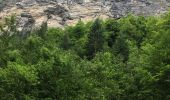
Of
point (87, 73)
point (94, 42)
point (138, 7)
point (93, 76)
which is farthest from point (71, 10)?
point (93, 76)

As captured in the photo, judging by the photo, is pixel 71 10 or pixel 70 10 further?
pixel 71 10

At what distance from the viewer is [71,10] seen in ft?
466

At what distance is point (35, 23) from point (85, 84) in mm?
92969


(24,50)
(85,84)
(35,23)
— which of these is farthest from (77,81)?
(35,23)

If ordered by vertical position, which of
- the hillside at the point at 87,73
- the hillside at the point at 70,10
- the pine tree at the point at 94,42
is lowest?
the hillside at the point at 70,10

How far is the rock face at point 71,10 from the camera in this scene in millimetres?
137250

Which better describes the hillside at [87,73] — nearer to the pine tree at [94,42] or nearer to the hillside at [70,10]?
the pine tree at [94,42]

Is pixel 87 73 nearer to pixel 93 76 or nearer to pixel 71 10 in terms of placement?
pixel 93 76

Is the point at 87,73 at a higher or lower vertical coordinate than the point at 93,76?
higher

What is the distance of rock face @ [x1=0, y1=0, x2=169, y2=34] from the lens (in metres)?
137

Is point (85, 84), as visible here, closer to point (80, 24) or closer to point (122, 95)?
point (122, 95)

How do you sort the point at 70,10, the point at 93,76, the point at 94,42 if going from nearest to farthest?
1. the point at 93,76
2. the point at 94,42
3. the point at 70,10

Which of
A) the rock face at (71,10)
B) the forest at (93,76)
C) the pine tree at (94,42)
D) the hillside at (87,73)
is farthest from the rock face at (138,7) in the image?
the forest at (93,76)

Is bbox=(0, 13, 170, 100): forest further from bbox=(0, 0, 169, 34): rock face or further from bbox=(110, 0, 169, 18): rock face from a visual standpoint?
bbox=(110, 0, 169, 18): rock face
